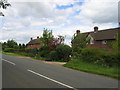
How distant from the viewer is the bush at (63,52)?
26406mm

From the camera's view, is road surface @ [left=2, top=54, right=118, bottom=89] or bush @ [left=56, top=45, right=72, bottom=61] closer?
road surface @ [left=2, top=54, right=118, bottom=89]

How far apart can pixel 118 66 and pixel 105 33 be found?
27.7 m

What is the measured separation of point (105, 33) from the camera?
4059cm

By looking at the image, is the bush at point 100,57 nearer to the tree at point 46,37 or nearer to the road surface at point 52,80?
the road surface at point 52,80

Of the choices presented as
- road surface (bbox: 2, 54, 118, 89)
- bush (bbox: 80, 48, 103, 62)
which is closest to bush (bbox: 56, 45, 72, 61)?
bush (bbox: 80, 48, 103, 62)

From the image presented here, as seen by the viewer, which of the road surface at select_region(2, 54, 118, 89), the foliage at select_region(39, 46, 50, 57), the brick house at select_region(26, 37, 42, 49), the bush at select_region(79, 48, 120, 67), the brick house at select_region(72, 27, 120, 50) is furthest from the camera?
the brick house at select_region(26, 37, 42, 49)

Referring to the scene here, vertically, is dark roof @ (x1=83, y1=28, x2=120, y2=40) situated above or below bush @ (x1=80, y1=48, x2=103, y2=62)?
above

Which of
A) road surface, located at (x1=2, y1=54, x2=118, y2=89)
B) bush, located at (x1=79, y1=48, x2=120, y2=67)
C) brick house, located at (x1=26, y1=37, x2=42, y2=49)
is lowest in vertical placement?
road surface, located at (x1=2, y1=54, x2=118, y2=89)

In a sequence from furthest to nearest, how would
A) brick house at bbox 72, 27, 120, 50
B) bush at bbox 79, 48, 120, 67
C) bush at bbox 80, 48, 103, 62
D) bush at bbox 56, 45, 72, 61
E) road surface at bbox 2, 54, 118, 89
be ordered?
brick house at bbox 72, 27, 120, 50
bush at bbox 56, 45, 72, 61
bush at bbox 80, 48, 103, 62
bush at bbox 79, 48, 120, 67
road surface at bbox 2, 54, 118, 89

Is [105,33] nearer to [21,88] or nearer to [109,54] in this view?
[109,54]

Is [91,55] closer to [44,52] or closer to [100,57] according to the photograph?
[100,57]

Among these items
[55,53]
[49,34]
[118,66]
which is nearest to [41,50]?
[49,34]

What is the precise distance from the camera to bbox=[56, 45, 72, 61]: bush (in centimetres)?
2641

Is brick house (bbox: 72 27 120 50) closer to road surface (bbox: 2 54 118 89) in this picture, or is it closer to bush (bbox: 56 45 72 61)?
bush (bbox: 56 45 72 61)
